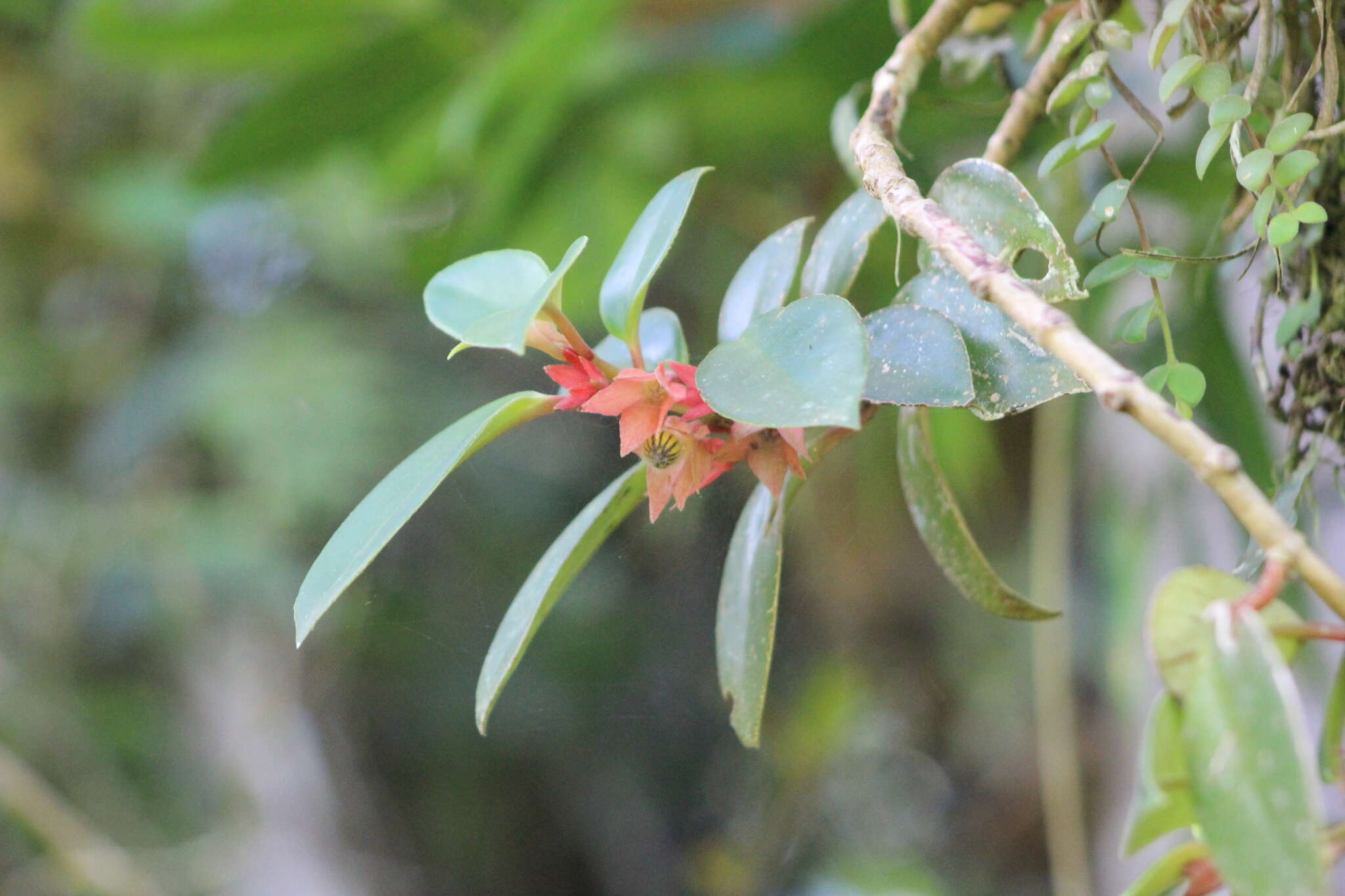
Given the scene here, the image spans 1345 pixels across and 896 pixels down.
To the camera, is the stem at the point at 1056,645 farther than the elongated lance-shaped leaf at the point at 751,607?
Yes

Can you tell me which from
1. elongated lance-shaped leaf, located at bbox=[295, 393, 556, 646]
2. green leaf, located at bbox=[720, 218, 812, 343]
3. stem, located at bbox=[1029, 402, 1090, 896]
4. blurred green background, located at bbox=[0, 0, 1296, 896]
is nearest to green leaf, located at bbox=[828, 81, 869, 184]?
green leaf, located at bbox=[720, 218, 812, 343]

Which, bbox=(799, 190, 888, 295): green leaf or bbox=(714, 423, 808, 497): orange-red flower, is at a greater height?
bbox=(799, 190, 888, 295): green leaf

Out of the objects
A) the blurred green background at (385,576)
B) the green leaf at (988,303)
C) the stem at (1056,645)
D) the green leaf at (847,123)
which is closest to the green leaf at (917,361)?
the green leaf at (988,303)

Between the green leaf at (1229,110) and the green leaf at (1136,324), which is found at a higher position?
the green leaf at (1229,110)

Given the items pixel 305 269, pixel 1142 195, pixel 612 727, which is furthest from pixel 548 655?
pixel 1142 195

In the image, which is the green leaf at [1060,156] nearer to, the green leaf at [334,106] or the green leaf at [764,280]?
the green leaf at [764,280]

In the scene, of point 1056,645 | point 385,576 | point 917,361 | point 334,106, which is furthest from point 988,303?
A: point 385,576

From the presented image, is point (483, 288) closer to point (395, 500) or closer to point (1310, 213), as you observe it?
point (395, 500)

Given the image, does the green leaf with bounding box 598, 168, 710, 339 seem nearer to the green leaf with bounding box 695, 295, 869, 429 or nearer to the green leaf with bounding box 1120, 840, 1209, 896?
the green leaf with bounding box 695, 295, 869, 429
